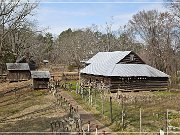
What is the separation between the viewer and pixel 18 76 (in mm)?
55594

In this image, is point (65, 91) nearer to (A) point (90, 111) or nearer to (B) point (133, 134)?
(A) point (90, 111)

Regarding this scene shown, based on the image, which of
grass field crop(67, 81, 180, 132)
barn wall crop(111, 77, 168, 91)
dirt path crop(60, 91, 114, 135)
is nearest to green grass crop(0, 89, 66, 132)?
dirt path crop(60, 91, 114, 135)

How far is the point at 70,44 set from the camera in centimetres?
10169

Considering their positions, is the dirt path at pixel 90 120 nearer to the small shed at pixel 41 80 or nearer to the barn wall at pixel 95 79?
the barn wall at pixel 95 79

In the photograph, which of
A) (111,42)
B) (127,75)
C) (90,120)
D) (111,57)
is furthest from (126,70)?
(111,42)

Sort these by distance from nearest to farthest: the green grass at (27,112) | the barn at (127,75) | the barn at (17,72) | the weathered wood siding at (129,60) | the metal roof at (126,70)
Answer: the green grass at (27,112) → the metal roof at (126,70) → the barn at (127,75) → the weathered wood siding at (129,60) → the barn at (17,72)

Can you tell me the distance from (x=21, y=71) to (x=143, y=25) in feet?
93.0

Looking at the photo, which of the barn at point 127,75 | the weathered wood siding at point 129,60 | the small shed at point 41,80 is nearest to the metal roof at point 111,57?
the barn at point 127,75

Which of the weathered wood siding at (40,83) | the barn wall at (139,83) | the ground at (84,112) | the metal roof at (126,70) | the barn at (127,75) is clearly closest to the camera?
the ground at (84,112)

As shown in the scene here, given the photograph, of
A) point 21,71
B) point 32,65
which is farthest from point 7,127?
point 32,65

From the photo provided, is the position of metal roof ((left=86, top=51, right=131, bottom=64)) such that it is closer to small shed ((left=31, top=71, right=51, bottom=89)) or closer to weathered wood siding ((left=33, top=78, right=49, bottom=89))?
small shed ((left=31, top=71, right=51, bottom=89))

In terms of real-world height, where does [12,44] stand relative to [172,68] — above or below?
above

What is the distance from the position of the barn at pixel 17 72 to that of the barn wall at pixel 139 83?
782 inches

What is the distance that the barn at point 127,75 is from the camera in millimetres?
42031
